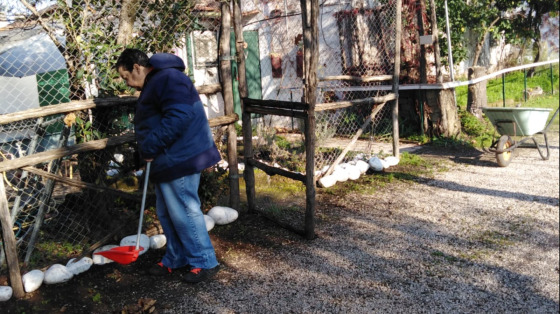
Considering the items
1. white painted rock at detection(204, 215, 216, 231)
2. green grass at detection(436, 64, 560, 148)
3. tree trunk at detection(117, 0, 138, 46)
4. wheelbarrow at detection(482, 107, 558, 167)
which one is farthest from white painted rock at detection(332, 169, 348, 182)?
tree trunk at detection(117, 0, 138, 46)

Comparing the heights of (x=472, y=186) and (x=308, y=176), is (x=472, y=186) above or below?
below

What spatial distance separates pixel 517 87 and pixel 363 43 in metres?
6.12

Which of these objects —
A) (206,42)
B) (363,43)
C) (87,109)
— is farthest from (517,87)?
(87,109)

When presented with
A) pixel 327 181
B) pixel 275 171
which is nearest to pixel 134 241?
pixel 275 171

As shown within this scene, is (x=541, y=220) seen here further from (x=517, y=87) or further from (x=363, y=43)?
(x=517, y=87)

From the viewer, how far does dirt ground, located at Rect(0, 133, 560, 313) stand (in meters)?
3.81

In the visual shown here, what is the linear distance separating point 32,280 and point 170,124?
5.44ft

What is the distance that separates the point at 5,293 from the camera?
13.0 ft

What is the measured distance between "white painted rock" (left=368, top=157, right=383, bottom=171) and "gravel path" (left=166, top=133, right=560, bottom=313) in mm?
817

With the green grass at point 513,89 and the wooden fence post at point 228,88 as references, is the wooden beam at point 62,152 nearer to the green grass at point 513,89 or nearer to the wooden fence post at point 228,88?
the wooden fence post at point 228,88

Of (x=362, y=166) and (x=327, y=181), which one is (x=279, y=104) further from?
(x=362, y=166)

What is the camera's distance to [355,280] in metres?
4.16

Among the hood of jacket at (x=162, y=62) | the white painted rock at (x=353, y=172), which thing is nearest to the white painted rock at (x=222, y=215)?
the hood of jacket at (x=162, y=62)

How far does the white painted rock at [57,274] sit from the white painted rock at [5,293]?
10.4 inches
